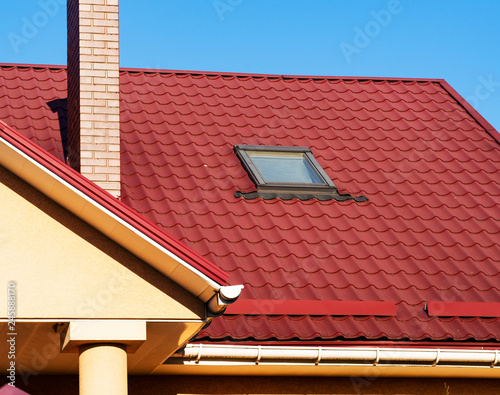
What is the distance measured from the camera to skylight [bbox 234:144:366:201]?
964 centimetres

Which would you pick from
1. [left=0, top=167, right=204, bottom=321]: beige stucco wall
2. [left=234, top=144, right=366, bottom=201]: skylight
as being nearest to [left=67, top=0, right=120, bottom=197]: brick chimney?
[left=0, top=167, right=204, bottom=321]: beige stucco wall

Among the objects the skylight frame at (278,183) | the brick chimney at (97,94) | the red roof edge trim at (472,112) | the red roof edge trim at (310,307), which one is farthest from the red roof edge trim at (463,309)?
the red roof edge trim at (472,112)

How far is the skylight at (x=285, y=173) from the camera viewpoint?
964 centimetres

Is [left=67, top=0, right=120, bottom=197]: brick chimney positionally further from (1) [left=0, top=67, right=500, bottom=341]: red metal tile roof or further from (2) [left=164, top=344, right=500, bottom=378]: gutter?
(2) [left=164, top=344, right=500, bottom=378]: gutter

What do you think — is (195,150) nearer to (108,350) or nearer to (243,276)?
(243,276)

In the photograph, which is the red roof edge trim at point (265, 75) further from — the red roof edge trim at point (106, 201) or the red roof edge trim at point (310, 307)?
the red roof edge trim at point (106, 201)

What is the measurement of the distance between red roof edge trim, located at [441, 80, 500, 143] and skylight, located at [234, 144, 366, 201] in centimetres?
290

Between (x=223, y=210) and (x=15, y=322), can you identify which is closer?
(x=15, y=322)

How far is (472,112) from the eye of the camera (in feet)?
39.6

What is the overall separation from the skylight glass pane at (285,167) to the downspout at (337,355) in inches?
118

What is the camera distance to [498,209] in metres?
9.86

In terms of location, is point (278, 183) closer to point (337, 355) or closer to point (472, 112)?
point (337, 355)

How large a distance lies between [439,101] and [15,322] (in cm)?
828

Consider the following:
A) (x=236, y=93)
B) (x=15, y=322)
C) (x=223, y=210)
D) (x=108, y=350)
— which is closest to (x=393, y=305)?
(x=223, y=210)
